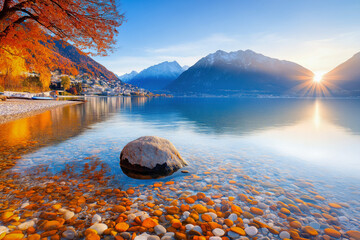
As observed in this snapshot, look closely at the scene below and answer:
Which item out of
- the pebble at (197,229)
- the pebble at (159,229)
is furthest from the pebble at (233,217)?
the pebble at (159,229)

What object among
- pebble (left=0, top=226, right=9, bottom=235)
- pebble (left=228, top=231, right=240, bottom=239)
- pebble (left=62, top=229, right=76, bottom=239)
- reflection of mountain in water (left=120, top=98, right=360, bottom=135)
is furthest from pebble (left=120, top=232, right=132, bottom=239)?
reflection of mountain in water (left=120, top=98, right=360, bottom=135)

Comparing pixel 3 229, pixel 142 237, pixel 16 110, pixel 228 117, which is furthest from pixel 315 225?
pixel 16 110

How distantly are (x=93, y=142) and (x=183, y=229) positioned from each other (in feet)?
38.2

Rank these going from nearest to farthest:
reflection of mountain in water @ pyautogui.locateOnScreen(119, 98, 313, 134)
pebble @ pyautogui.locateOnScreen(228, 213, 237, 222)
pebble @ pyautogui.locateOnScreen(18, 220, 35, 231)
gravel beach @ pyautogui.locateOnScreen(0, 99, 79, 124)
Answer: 1. pebble @ pyautogui.locateOnScreen(18, 220, 35, 231)
2. pebble @ pyautogui.locateOnScreen(228, 213, 237, 222)
3. reflection of mountain in water @ pyautogui.locateOnScreen(119, 98, 313, 134)
4. gravel beach @ pyautogui.locateOnScreen(0, 99, 79, 124)

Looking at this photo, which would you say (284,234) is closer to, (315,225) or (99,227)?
(315,225)

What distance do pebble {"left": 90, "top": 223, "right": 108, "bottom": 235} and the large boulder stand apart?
135 inches

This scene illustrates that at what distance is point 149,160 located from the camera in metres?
8.62

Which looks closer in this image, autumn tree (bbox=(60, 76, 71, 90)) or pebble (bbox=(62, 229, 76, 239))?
pebble (bbox=(62, 229, 76, 239))

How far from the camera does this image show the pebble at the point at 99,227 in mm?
4508

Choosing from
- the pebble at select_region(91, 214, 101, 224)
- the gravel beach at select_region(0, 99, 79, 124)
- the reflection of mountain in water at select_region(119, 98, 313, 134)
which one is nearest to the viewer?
the pebble at select_region(91, 214, 101, 224)

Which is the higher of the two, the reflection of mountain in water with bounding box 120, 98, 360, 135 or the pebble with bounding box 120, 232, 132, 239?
the pebble with bounding box 120, 232, 132, 239

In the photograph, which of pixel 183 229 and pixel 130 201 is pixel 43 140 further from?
pixel 183 229

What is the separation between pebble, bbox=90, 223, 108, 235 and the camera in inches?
177

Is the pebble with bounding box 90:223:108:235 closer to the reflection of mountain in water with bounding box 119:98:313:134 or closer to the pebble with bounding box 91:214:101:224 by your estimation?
the pebble with bounding box 91:214:101:224
